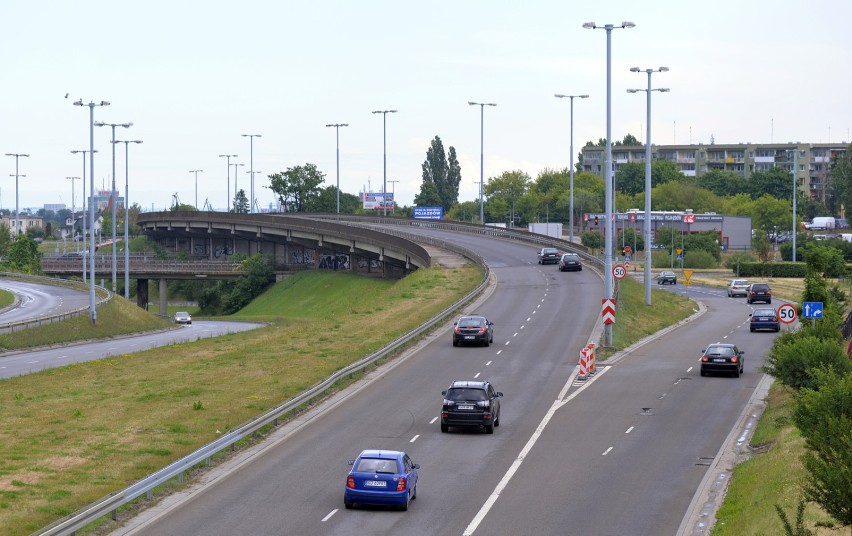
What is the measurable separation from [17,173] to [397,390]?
313 feet

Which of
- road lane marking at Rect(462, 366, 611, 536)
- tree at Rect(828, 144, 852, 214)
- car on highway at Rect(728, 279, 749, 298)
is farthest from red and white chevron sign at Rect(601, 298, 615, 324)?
tree at Rect(828, 144, 852, 214)

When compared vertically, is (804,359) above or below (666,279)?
below

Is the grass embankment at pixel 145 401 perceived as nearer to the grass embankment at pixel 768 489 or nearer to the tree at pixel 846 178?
the grass embankment at pixel 768 489

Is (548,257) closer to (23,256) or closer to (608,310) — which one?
(608,310)

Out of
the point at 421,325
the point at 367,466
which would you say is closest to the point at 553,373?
the point at 421,325

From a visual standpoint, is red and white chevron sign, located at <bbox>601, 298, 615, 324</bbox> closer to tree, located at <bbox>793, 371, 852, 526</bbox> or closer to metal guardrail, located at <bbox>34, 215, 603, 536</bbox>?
metal guardrail, located at <bbox>34, 215, 603, 536</bbox>

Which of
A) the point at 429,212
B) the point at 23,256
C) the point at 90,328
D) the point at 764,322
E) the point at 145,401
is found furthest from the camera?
the point at 429,212

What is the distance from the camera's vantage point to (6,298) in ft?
284

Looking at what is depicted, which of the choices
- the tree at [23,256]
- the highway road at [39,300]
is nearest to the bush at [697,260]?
the highway road at [39,300]

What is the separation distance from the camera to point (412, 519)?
23.8 metres

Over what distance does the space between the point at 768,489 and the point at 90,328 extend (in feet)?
178

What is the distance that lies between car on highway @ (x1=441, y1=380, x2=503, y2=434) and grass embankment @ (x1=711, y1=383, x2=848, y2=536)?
7.62 meters

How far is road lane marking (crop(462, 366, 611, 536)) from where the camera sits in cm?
2387

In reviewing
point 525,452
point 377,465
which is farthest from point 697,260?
point 377,465
